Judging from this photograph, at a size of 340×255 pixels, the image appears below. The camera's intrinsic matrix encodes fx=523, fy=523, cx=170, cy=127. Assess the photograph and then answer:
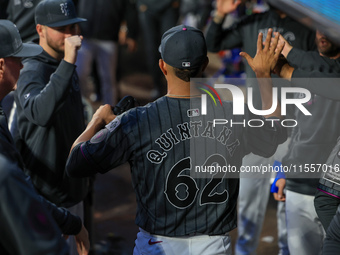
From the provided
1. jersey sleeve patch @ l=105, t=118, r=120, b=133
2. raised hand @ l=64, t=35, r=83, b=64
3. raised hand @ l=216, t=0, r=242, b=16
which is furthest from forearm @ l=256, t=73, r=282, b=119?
raised hand @ l=216, t=0, r=242, b=16

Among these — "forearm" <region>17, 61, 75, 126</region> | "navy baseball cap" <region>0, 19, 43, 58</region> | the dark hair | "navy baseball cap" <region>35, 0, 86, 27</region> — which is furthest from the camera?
"navy baseball cap" <region>35, 0, 86, 27</region>

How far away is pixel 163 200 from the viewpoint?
2.56m

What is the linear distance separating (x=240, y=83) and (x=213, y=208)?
5861 millimetres

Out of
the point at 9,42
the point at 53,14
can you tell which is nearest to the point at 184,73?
the point at 9,42

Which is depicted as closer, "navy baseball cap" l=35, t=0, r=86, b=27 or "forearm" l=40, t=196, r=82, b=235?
"forearm" l=40, t=196, r=82, b=235

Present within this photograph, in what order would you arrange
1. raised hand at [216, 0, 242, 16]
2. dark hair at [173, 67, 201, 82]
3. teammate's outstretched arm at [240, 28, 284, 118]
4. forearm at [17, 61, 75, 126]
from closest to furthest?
dark hair at [173, 67, 201, 82] → teammate's outstretched arm at [240, 28, 284, 118] → forearm at [17, 61, 75, 126] → raised hand at [216, 0, 242, 16]

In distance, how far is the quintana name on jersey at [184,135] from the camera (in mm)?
2512

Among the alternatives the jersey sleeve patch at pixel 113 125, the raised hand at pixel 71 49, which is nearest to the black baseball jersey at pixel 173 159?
the jersey sleeve patch at pixel 113 125

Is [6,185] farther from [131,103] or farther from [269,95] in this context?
[269,95]

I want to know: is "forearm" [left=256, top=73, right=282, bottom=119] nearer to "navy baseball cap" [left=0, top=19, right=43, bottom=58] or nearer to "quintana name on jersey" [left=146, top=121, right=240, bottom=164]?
"quintana name on jersey" [left=146, top=121, right=240, bottom=164]

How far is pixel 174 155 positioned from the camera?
253 centimetres

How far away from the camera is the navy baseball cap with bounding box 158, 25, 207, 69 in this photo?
2.52 m

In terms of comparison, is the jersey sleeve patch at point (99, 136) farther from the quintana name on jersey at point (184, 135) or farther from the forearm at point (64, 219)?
the forearm at point (64, 219)

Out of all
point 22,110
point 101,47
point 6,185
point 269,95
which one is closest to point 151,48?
point 101,47
